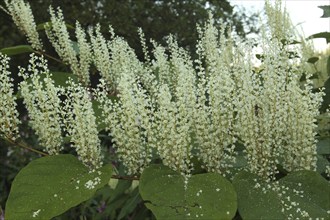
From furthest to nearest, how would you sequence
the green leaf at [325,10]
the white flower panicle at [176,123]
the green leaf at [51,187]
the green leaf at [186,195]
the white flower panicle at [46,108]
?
the green leaf at [325,10]
the white flower panicle at [46,108]
the white flower panicle at [176,123]
the green leaf at [51,187]
the green leaf at [186,195]

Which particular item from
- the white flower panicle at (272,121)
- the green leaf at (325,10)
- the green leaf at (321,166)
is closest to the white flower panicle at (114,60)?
the white flower panicle at (272,121)

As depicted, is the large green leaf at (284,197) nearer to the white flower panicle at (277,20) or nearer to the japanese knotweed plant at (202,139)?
the japanese knotweed plant at (202,139)

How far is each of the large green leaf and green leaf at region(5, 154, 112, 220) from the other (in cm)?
40

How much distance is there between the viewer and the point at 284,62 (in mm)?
1737

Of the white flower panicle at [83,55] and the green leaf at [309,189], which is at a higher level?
the white flower panicle at [83,55]

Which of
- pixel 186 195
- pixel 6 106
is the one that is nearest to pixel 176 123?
pixel 186 195

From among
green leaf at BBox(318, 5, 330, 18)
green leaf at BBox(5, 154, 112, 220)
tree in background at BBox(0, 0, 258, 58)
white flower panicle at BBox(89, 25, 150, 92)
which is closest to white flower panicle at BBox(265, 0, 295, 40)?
green leaf at BBox(318, 5, 330, 18)

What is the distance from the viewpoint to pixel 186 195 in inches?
54.7

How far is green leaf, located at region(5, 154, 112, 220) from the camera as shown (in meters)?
1.39

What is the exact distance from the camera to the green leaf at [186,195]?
1290 mm

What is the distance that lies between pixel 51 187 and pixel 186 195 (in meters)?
0.39

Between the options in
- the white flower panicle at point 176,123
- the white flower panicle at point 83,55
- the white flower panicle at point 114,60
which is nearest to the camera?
the white flower panicle at point 176,123

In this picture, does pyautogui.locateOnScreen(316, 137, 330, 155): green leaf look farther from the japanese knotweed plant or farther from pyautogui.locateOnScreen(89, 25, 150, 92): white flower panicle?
pyautogui.locateOnScreen(89, 25, 150, 92): white flower panicle

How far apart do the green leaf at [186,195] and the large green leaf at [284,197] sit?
8 cm
